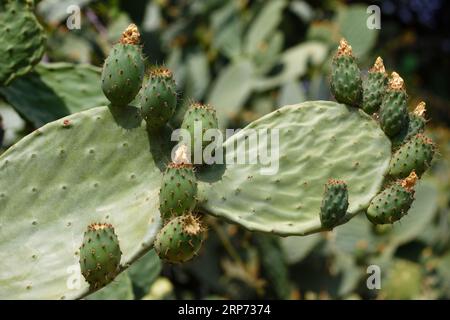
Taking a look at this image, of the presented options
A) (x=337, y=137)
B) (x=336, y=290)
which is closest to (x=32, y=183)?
(x=337, y=137)

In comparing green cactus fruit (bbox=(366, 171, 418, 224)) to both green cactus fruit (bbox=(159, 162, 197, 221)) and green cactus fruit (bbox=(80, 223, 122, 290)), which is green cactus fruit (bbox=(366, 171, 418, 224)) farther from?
green cactus fruit (bbox=(80, 223, 122, 290))

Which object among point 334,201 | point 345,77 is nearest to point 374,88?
point 345,77

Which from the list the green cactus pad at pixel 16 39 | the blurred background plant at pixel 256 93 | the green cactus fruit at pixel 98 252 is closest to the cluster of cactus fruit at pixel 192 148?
the green cactus fruit at pixel 98 252

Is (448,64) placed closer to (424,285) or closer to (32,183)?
(424,285)

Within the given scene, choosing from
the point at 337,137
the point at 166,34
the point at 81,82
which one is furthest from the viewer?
the point at 166,34

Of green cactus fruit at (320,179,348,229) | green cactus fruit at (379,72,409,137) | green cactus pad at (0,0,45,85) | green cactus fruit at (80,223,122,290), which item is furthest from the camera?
green cactus pad at (0,0,45,85)

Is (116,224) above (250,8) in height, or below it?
below

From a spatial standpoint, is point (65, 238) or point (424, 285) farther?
point (424, 285)

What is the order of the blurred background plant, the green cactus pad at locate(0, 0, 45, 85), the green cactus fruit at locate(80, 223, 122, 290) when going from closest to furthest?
the green cactus fruit at locate(80, 223, 122, 290) < the green cactus pad at locate(0, 0, 45, 85) < the blurred background plant

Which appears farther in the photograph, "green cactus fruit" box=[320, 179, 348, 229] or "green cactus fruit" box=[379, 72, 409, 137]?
"green cactus fruit" box=[379, 72, 409, 137]

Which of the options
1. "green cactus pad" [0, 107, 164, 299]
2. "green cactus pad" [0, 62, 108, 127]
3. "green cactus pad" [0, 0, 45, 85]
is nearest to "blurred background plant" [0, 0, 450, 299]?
"green cactus pad" [0, 62, 108, 127]
